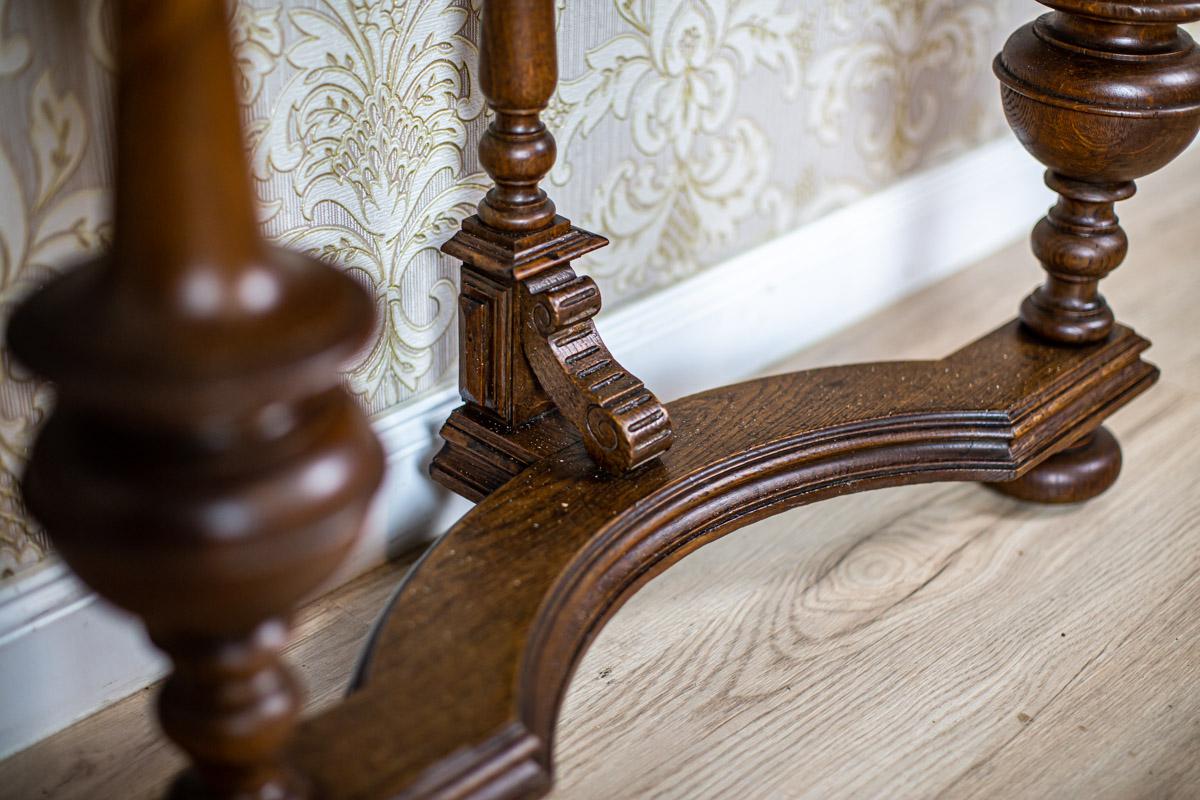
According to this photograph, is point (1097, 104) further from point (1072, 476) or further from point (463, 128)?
point (463, 128)

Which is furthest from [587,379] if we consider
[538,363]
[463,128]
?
[463,128]

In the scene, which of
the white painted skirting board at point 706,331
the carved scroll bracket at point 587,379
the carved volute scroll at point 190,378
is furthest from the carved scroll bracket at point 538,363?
the carved volute scroll at point 190,378

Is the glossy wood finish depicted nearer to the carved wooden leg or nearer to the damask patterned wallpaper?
the carved wooden leg

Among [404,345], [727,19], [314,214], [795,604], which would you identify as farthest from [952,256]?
[314,214]

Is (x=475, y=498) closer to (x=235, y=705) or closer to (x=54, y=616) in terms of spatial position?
(x=54, y=616)

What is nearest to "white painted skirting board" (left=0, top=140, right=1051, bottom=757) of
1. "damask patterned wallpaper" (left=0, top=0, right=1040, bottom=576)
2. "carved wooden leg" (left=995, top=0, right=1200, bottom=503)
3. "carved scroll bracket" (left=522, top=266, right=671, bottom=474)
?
"damask patterned wallpaper" (left=0, top=0, right=1040, bottom=576)

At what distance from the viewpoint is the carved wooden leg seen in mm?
975

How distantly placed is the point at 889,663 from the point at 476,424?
366 millimetres

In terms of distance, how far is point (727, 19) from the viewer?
114 cm

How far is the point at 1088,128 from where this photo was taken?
39.2 inches

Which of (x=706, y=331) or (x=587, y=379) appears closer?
(x=587, y=379)

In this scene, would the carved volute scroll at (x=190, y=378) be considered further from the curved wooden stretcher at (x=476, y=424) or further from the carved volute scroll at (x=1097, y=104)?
the carved volute scroll at (x=1097, y=104)

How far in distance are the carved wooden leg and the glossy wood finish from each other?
6 centimetres

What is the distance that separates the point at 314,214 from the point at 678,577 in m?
0.42
